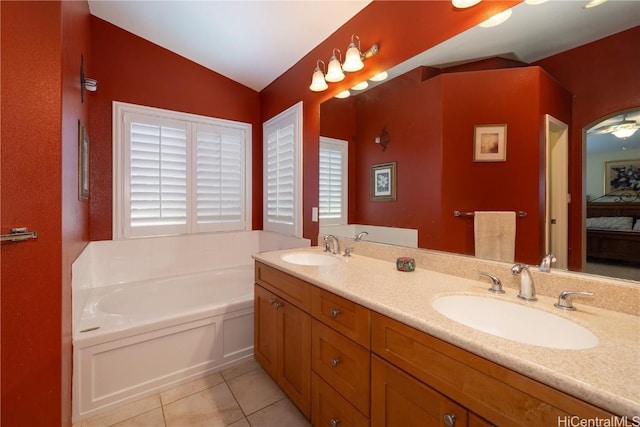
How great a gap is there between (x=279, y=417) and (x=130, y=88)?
9.48ft

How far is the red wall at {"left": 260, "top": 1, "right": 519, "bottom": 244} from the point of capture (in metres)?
1.37

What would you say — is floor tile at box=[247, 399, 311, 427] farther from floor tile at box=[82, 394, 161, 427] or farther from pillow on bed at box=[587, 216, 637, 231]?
pillow on bed at box=[587, 216, 637, 231]

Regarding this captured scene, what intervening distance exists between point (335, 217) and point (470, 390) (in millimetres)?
1536

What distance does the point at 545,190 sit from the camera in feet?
3.64

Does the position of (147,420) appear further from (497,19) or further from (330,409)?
(497,19)

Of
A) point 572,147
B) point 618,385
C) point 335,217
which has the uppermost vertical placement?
point 572,147

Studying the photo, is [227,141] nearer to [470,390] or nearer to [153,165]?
[153,165]

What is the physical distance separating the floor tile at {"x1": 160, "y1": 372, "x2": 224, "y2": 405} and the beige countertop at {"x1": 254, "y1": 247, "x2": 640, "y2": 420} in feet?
3.85

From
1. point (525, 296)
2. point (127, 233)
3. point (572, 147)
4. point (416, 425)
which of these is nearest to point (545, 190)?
point (572, 147)

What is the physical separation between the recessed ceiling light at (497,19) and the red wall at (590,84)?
10.4 inches

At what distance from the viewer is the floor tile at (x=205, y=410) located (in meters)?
1.58

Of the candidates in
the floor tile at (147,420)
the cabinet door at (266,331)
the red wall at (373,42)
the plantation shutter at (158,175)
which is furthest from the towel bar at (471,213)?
the plantation shutter at (158,175)

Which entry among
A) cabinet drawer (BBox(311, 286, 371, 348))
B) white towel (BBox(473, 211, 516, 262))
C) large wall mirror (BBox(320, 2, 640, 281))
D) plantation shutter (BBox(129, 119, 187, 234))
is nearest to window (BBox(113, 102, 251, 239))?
plantation shutter (BBox(129, 119, 187, 234))

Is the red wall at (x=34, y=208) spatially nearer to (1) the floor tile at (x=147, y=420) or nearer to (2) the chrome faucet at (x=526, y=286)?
(1) the floor tile at (x=147, y=420)
